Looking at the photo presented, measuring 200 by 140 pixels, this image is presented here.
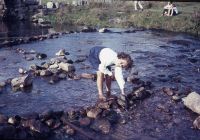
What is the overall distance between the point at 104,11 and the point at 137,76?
18.6 meters

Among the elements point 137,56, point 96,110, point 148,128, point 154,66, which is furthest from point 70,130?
point 137,56

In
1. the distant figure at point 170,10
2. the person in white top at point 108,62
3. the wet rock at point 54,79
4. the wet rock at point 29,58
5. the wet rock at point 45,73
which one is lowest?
the wet rock at point 54,79

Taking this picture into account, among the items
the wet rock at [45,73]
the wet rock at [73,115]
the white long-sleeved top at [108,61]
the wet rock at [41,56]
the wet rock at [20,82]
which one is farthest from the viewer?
the wet rock at [41,56]

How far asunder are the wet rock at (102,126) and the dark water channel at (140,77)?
25cm

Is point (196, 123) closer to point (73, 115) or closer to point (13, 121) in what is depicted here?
point (73, 115)

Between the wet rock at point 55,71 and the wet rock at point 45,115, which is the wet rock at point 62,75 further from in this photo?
the wet rock at point 45,115

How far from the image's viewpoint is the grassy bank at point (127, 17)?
24.6m

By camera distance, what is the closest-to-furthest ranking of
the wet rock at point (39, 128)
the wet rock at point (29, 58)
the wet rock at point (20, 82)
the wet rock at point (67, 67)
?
the wet rock at point (39, 128), the wet rock at point (20, 82), the wet rock at point (67, 67), the wet rock at point (29, 58)

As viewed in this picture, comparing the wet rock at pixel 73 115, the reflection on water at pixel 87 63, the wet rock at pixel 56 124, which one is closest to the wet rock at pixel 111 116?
the wet rock at pixel 73 115

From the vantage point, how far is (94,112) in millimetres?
9180

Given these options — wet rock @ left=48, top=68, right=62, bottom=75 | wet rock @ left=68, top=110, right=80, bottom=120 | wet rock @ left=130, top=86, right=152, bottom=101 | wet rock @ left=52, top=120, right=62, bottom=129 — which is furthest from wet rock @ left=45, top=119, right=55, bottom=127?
wet rock @ left=48, top=68, right=62, bottom=75

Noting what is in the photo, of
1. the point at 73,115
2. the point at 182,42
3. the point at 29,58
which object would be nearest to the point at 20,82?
the point at 73,115

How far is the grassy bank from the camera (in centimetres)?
2462

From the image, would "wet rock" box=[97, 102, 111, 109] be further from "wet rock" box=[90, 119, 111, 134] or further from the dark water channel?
"wet rock" box=[90, 119, 111, 134]
